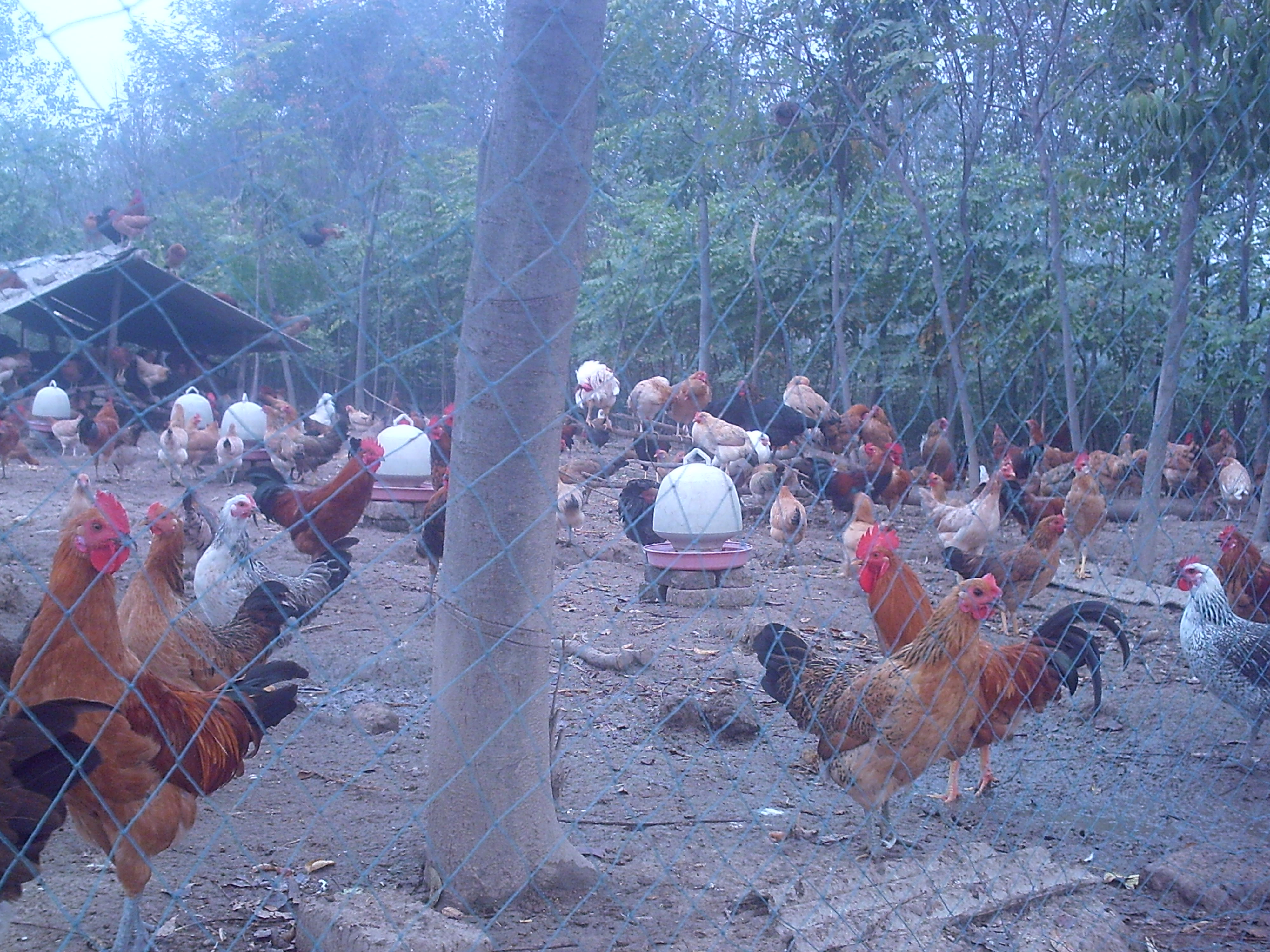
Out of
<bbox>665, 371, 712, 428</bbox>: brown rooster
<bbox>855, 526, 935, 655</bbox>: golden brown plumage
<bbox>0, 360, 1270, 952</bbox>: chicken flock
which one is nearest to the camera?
<bbox>0, 360, 1270, 952</bbox>: chicken flock

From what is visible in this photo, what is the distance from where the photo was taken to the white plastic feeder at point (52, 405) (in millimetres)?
12438

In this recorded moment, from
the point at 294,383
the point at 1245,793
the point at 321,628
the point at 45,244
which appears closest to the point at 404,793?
the point at 321,628

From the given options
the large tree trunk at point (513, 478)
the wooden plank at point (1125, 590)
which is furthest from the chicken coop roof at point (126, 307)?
the wooden plank at point (1125, 590)

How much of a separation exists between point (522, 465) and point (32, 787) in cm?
126

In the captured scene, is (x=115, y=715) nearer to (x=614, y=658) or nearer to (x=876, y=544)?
(x=614, y=658)

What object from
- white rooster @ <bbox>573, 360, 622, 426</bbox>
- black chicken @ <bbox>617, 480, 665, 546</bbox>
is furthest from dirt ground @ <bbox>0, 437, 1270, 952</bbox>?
white rooster @ <bbox>573, 360, 622, 426</bbox>

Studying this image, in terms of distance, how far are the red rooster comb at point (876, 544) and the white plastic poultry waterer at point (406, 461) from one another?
3.99 metres

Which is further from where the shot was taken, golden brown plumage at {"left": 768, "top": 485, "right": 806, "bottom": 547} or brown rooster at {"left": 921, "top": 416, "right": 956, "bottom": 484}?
brown rooster at {"left": 921, "top": 416, "right": 956, "bottom": 484}

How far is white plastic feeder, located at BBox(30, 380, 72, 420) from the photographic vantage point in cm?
1244

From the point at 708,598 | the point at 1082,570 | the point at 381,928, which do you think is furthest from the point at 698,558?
the point at 381,928

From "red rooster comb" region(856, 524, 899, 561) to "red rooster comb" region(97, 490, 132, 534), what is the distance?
296cm

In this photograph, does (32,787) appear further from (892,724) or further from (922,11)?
(922,11)

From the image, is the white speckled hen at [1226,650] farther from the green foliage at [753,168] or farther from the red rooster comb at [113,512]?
the red rooster comb at [113,512]

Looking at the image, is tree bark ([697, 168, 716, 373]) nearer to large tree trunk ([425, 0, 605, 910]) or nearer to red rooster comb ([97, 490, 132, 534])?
large tree trunk ([425, 0, 605, 910])
